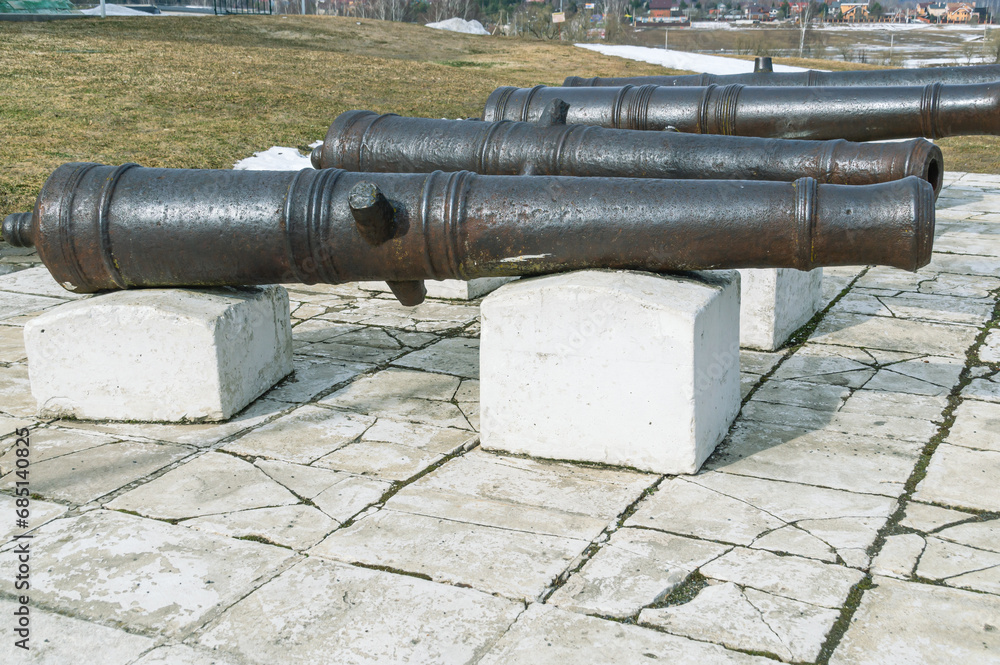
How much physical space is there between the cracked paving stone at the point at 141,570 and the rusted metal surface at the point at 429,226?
1203 millimetres

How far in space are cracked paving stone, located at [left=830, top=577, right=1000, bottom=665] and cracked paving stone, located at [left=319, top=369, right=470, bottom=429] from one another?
183 centimetres

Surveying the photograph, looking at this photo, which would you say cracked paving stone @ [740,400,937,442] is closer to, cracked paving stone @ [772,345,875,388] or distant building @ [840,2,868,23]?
cracked paving stone @ [772,345,875,388]

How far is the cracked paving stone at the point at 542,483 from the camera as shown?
330 cm

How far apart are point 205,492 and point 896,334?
12.0 feet

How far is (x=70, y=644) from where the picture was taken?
8.13 ft

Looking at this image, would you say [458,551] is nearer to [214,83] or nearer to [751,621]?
[751,621]

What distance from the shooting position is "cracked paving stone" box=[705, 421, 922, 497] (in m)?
3.42

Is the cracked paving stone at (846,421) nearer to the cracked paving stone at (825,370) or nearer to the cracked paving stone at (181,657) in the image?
the cracked paving stone at (825,370)

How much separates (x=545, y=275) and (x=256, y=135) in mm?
9685

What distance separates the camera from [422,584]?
9.02 ft

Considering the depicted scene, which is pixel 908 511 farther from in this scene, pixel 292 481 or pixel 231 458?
pixel 231 458

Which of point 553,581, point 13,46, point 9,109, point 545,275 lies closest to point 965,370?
point 545,275

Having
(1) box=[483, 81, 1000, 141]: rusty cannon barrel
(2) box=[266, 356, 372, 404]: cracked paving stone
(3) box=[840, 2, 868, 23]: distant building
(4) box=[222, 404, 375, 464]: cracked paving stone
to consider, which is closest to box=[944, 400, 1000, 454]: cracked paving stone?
(4) box=[222, 404, 375, 464]: cracked paving stone

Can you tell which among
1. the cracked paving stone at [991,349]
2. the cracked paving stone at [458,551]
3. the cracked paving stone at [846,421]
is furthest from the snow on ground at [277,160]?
the cracked paving stone at [458,551]
